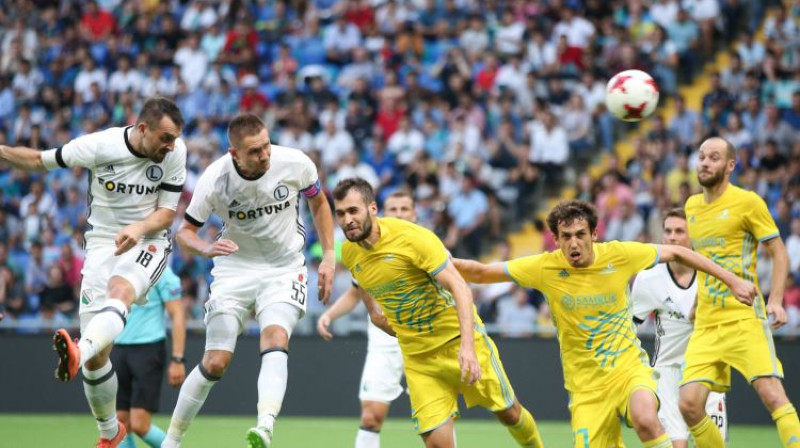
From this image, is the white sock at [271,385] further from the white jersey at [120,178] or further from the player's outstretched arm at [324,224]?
the white jersey at [120,178]

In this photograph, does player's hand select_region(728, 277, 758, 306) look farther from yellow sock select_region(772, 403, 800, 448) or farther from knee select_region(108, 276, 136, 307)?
knee select_region(108, 276, 136, 307)

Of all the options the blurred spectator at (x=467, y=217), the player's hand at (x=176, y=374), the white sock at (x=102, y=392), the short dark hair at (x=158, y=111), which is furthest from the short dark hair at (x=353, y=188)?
the blurred spectator at (x=467, y=217)

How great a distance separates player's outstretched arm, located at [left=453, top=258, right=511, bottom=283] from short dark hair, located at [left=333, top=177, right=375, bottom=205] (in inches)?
30.0

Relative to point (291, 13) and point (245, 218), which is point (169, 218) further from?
point (291, 13)

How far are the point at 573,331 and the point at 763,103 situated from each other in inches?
382

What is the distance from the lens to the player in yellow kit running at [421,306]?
753 centimetres

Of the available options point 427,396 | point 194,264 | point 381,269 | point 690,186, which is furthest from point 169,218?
point 690,186

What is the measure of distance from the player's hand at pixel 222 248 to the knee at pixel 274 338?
25.6 inches

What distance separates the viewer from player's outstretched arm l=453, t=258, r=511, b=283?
7723mm

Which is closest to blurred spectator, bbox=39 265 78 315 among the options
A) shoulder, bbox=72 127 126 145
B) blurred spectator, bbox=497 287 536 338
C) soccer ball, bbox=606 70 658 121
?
blurred spectator, bbox=497 287 536 338

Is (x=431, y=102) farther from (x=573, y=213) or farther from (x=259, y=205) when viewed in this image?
(x=573, y=213)

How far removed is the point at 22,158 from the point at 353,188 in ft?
7.90

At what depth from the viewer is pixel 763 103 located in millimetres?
16234

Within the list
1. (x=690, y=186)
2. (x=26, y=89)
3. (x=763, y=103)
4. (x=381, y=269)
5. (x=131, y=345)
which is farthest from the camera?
(x=26, y=89)
